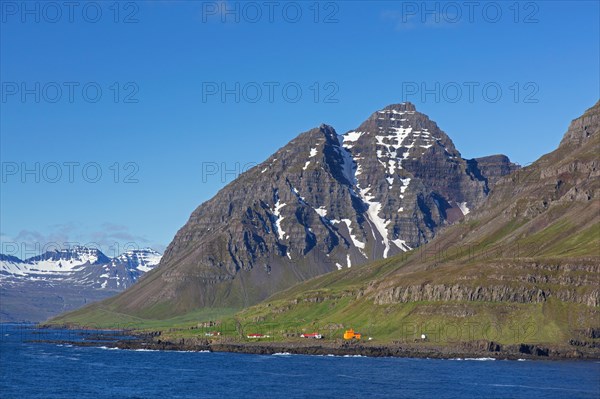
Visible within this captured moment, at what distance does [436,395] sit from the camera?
181250 mm

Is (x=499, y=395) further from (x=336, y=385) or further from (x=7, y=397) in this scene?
(x=7, y=397)

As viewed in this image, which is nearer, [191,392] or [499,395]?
[499,395]

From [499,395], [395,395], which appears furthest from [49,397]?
[499,395]

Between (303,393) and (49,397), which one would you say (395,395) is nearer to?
(303,393)

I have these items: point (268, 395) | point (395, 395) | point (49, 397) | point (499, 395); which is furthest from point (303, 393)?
point (49, 397)

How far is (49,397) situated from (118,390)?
16.0m

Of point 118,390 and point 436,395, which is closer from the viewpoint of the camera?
point 436,395

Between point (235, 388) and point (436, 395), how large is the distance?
43939mm

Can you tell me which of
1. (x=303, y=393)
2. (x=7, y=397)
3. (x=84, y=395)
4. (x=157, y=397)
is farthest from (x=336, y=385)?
(x=7, y=397)

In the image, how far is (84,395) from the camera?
19112 centimetres

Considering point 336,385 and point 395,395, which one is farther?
point 336,385

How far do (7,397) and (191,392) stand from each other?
1453 inches

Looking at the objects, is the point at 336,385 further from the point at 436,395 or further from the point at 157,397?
the point at 157,397

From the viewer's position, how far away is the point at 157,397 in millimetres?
187250
